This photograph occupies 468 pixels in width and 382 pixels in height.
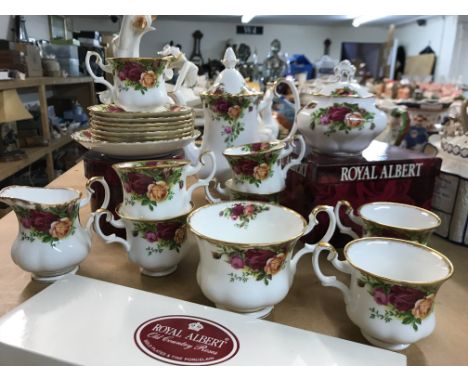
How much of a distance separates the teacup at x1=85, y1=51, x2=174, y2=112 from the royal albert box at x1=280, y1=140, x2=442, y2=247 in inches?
13.4

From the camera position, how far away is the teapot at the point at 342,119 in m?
0.83

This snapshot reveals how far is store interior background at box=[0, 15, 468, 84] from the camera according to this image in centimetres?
633

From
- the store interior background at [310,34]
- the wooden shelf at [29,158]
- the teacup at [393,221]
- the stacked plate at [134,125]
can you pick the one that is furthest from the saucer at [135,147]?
the store interior background at [310,34]

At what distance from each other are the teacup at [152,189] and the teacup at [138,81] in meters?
0.22

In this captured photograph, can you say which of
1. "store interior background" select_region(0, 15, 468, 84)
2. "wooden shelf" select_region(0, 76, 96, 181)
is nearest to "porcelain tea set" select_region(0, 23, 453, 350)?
"wooden shelf" select_region(0, 76, 96, 181)

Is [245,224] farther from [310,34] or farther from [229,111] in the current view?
[310,34]

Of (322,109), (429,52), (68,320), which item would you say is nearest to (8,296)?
(68,320)

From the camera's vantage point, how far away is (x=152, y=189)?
0.69m

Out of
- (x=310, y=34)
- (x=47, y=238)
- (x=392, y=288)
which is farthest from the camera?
(x=310, y=34)

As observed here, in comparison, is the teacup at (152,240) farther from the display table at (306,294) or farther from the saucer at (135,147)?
the saucer at (135,147)

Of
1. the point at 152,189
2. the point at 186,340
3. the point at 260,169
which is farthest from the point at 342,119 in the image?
the point at 186,340

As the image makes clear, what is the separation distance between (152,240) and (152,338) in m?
0.20

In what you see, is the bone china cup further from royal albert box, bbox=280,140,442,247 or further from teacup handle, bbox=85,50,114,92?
teacup handle, bbox=85,50,114,92

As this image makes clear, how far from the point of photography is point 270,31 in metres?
7.54
